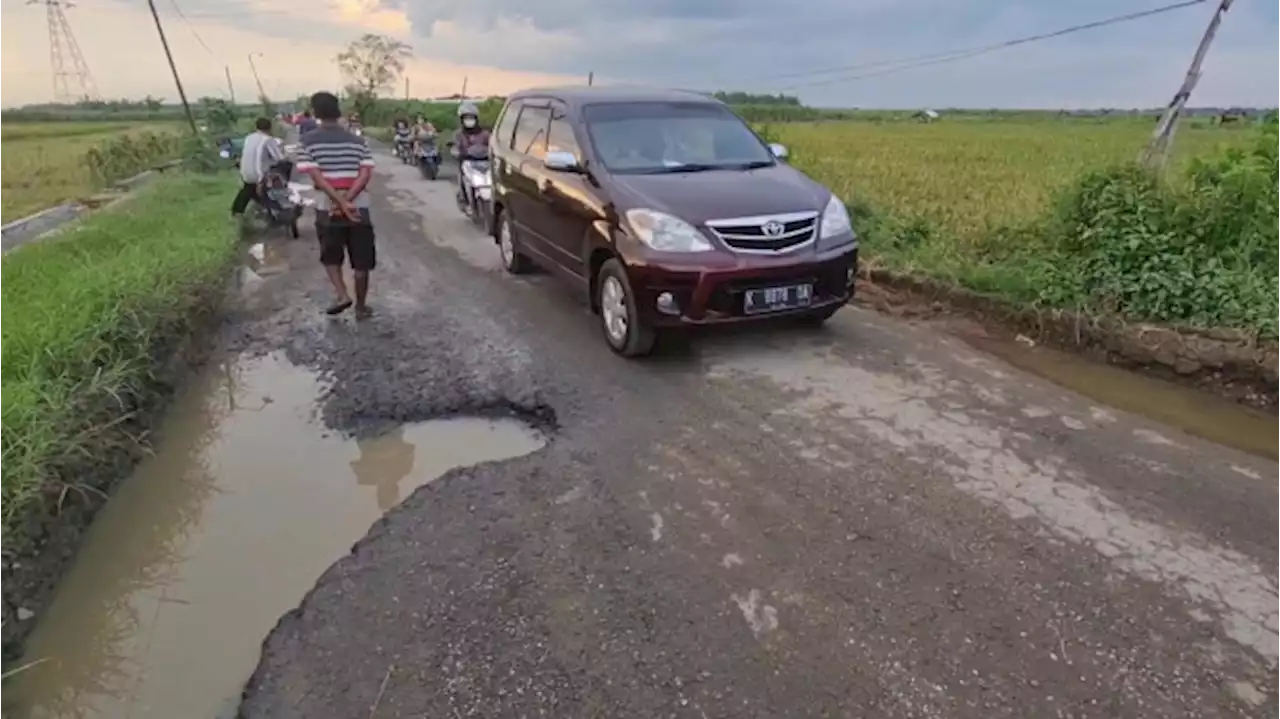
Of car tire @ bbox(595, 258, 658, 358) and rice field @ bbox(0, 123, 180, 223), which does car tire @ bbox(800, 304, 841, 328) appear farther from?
rice field @ bbox(0, 123, 180, 223)

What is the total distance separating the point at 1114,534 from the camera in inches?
136

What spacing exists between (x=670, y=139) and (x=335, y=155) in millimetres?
2423

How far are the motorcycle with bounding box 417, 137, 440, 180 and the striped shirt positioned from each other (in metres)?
12.2

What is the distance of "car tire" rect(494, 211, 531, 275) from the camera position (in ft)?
26.7

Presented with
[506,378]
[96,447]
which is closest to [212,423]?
[96,447]

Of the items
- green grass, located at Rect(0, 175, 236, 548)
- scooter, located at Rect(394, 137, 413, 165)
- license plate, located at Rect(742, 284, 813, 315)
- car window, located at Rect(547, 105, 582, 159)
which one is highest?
car window, located at Rect(547, 105, 582, 159)

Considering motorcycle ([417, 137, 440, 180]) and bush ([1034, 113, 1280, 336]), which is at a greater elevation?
bush ([1034, 113, 1280, 336])

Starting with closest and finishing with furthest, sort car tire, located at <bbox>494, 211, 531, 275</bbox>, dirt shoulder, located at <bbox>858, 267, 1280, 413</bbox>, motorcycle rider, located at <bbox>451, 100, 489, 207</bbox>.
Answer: dirt shoulder, located at <bbox>858, 267, 1280, 413</bbox>
car tire, located at <bbox>494, 211, 531, 275</bbox>
motorcycle rider, located at <bbox>451, 100, 489, 207</bbox>

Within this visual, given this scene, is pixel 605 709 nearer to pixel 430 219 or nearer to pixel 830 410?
pixel 830 410

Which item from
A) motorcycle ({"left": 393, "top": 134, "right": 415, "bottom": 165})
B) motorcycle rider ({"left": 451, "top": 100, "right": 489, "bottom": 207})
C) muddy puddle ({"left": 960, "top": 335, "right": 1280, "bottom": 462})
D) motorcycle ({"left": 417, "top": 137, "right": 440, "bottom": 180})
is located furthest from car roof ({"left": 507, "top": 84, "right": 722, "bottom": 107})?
motorcycle ({"left": 393, "top": 134, "right": 415, "bottom": 165})

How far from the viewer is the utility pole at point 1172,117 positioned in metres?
6.42

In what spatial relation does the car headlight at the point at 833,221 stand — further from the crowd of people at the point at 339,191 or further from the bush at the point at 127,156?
the bush at the point at 127,156

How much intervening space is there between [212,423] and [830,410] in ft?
11.7

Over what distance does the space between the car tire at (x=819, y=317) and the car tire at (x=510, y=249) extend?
2.80 meters
